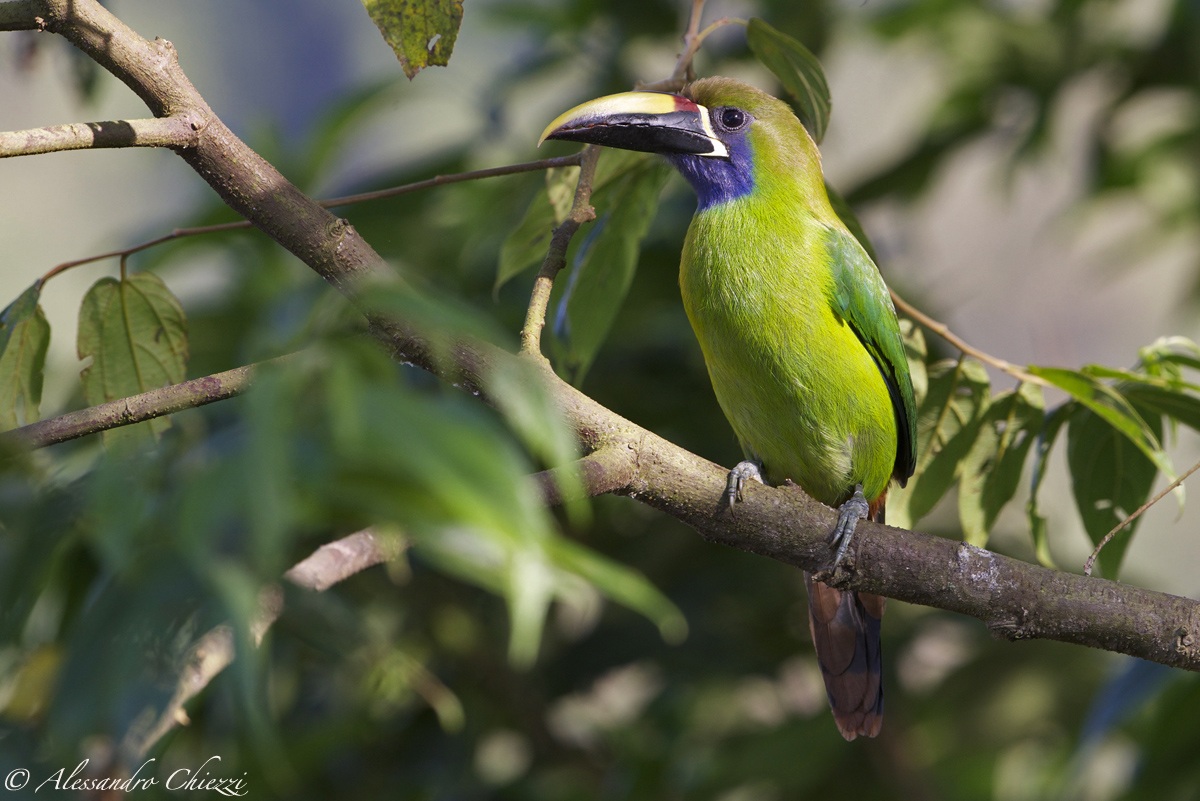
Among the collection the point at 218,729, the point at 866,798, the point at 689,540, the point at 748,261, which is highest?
the point at 748,261

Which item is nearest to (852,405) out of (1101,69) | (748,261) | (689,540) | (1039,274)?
(748,261)

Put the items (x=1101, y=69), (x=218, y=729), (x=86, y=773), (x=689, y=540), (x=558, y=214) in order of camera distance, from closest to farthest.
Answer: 1. (x=86, y=773)
2. (x=558, y=214)
3. (x=218, y=729)
4. (x=689, y=540)
5. (x=1101, y=69)

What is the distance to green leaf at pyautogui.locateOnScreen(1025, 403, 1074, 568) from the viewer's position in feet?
6.45

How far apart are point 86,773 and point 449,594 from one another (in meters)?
1.71

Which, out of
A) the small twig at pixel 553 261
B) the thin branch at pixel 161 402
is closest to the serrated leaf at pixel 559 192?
the small twig at pixel 553 261

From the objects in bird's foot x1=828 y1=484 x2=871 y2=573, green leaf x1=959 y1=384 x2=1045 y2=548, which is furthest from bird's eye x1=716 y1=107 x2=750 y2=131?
bird's foot x1=828 y1=484 x2=871 y2=573

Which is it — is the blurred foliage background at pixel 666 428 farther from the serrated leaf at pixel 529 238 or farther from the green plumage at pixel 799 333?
the green plumage at pixel 799 333

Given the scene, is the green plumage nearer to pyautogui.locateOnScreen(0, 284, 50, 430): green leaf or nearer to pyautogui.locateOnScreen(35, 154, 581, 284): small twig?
pyautogui.locateOnScreen(35, 154, 581, 284): small twig

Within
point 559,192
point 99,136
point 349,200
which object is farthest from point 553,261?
point 99,136

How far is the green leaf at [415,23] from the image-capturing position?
1617 mm

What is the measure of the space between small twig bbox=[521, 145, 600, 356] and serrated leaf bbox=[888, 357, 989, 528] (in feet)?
2.42

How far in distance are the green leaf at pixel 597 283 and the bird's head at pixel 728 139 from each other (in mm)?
269

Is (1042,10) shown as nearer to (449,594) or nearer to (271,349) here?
(449,594)

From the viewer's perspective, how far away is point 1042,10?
3814 millimetres
